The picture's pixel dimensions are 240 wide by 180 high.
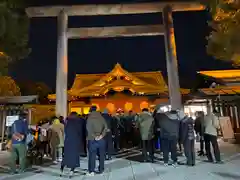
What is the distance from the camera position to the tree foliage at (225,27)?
9.06 metres

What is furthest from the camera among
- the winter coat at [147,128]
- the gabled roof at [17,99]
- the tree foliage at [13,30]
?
the gabled roof at [17,99]

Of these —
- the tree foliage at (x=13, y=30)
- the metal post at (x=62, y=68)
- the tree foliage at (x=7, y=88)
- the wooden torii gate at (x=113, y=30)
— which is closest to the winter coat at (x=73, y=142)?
the metal post at (x=62, y=68)

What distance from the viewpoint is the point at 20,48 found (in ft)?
38.1

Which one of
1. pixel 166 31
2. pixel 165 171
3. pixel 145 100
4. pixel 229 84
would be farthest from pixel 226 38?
pixel 145 100

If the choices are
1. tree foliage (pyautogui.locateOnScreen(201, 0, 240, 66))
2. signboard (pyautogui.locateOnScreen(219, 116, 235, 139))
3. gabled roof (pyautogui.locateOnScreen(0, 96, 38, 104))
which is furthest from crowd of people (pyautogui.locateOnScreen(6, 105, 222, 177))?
gabled roof (pyautogui.locateOnScreen(0, 96, 38, 104))

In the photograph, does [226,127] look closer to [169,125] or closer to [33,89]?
[169,125]

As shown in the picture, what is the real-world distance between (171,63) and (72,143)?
681cm

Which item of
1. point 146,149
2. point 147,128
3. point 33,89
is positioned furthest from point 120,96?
point 33,89

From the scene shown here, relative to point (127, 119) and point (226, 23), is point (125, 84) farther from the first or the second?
point (226, 23)

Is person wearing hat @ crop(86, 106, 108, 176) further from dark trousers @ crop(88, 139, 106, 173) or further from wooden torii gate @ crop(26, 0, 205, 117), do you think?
wooden torii gate @ crop(26, 0, 205, 117)

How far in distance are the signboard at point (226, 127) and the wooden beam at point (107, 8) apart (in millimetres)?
5653

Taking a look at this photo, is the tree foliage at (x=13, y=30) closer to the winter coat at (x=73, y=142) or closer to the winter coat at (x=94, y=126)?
the winter coat at (x=73, y=142)

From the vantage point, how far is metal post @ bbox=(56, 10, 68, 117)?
1048 cm

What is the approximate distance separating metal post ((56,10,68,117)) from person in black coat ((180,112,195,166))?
5552 mm
